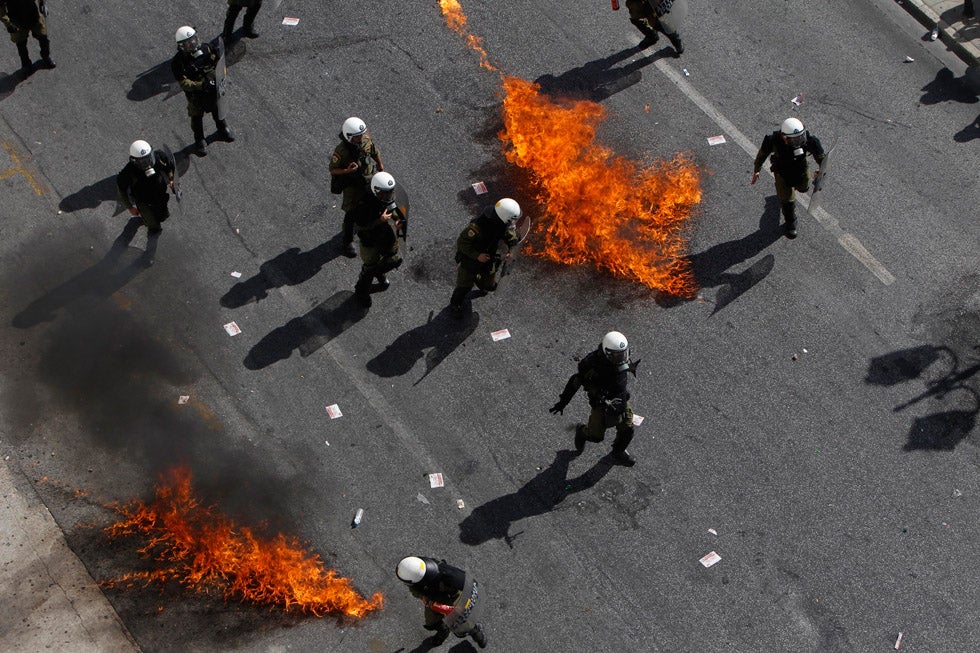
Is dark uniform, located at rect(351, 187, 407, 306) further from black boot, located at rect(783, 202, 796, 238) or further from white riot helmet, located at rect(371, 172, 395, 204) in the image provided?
black boot, located at rect(783, 202, 796, 238)

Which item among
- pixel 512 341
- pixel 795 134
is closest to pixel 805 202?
pixel 795 134

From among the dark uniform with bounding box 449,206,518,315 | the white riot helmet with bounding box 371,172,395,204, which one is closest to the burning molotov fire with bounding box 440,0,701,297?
the dark uniform with bounding box 449,206,518,315

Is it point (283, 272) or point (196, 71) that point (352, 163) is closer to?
point (283, 272)

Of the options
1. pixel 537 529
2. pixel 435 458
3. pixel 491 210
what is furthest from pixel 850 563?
pixel 491 210

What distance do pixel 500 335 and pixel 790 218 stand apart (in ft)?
12.3

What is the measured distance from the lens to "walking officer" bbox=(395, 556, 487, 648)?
749cm

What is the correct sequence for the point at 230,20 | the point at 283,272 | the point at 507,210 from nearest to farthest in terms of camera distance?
the point at 507,210 < the point at 283,272 < the point at 230,20

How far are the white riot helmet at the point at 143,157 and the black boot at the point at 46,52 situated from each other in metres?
3.13

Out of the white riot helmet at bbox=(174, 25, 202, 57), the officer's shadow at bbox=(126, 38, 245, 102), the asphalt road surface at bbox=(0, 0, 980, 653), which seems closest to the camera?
the asphalt road surface at bbox=(0, 0, 980, 653)

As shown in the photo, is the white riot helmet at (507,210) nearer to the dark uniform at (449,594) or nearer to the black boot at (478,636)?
the dark uniform at (449,594)

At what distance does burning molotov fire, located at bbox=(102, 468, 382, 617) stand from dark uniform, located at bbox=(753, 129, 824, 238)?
637cm

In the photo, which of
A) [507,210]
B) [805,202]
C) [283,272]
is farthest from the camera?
[805,202]

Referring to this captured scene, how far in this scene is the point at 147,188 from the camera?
10258mm

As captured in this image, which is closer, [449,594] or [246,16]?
[449,594]
